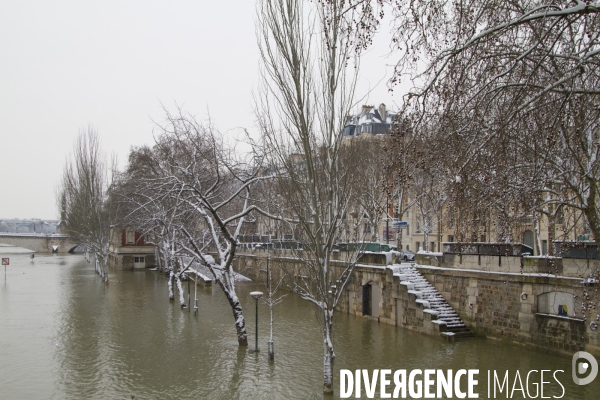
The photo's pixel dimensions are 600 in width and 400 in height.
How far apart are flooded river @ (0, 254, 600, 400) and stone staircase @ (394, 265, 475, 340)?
2.90 ft

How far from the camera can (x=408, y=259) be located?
29.3 m

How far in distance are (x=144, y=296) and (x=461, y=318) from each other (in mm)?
20908

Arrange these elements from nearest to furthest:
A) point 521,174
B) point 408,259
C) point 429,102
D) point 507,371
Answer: point 429,102, point 521,174, point 507,371, point 408,259

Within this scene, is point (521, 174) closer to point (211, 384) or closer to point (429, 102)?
point (429, 102)

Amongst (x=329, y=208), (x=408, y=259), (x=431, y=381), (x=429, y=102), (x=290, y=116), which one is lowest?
(x=431, y=381)

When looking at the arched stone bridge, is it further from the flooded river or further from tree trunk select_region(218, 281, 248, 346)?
tree trunk select_region(218, 281, 248, 346)

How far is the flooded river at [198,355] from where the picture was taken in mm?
15156

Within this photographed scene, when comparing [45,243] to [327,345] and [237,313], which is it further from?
[327,345]

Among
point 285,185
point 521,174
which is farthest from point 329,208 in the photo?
point 521,174

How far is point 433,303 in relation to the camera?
2417 cm

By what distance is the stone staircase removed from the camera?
22.4 metres

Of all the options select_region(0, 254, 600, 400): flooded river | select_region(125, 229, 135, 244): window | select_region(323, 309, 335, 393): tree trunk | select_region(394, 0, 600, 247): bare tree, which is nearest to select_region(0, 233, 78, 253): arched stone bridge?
select_region(125, 229, 135, 244): window

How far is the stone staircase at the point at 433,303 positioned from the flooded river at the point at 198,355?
0.88 m

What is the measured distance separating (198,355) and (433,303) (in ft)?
35.6
